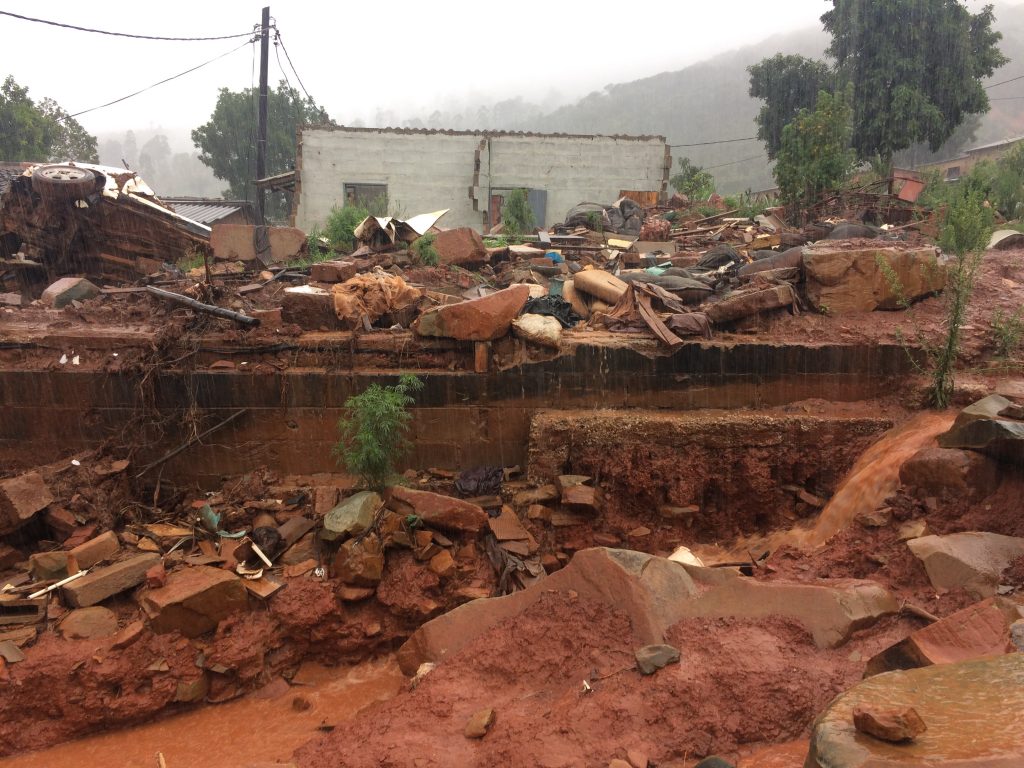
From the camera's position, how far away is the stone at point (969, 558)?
3512 millimetres

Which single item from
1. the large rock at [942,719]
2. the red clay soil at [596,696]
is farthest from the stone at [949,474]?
the large rock at [942,719]

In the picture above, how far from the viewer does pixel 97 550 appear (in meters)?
5.67

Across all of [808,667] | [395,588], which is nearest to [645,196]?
[395,588]

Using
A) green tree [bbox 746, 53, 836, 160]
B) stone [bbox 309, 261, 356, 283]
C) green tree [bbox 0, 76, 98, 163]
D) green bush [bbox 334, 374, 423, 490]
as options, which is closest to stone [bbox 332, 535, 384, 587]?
green bush [bbox 334, 374, 423, 490]

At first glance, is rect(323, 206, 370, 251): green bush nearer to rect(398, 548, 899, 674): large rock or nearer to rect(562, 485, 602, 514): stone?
rect(562, 485, 602, 514): stone

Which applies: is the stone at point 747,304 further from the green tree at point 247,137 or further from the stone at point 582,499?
the green tree at point 247,137

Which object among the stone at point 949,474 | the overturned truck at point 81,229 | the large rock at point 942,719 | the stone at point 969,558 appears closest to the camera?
the large rock at point 942,719

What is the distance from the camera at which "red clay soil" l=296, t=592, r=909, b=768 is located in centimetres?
274

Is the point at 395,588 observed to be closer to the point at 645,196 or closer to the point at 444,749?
the point at 444,749

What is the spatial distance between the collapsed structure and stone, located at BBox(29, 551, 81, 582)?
2 centimetres

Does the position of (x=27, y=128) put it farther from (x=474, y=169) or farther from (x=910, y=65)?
(x=910, y=65)

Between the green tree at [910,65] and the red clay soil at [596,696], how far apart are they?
1949cm

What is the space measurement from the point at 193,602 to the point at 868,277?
22.6 ft

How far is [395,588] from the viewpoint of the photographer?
570 cm
